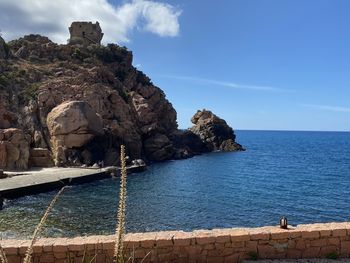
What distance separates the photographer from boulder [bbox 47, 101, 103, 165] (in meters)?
52.3

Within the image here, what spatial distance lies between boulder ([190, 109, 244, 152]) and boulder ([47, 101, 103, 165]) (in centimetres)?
4279

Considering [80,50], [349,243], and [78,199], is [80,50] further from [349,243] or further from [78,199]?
[349,243]

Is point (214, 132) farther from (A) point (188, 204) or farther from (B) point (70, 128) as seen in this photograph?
(A) point (188, 204)

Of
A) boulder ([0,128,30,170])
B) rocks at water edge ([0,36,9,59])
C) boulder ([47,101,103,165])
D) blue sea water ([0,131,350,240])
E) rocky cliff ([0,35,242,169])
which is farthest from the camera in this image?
rocks at water edge ([0,36,9,59])

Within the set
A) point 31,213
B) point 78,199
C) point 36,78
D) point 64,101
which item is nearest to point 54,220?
point 31,213

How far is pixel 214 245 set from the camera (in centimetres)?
1019

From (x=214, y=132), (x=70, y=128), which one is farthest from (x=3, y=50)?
(x=214, y=132)

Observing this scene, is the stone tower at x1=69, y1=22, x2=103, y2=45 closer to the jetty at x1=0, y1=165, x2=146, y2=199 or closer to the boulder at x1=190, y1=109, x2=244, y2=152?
the boulder at x1=190, y1=109, x2=244, y2=152

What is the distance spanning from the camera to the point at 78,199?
114ft

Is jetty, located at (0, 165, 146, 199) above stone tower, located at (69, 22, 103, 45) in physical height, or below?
below

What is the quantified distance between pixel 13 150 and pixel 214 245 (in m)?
41.7

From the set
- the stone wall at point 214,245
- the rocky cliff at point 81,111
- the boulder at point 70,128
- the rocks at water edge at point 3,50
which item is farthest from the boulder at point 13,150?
the stone wall at point 214,245

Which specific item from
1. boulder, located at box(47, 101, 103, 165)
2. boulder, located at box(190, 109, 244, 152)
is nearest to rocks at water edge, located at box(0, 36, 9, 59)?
boulder, located at box(47, 101, 103, 165)

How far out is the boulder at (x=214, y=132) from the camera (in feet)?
306
